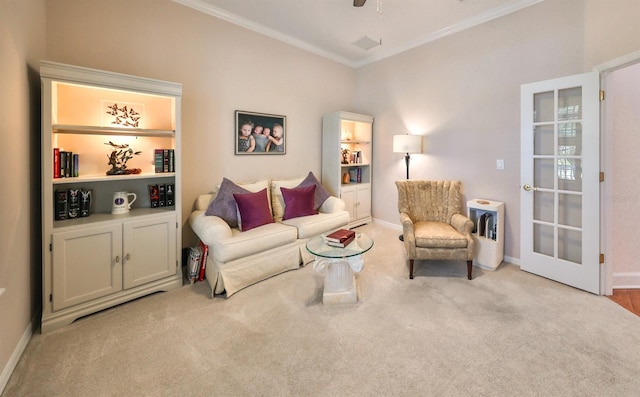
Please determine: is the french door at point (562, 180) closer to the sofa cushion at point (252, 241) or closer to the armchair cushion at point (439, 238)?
the armchair cushion at point (439, 238)

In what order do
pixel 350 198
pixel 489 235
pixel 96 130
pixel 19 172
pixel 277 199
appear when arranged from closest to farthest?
pixel 19 172 < pixel 96 130 < pixel 489 235 < pixel 277 199 < pixel 350 198

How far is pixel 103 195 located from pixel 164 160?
628mm

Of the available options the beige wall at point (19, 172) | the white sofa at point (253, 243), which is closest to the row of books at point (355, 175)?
the white sofa at point (253, 243)

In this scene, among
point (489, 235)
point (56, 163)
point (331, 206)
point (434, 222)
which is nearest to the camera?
point (56, 163)

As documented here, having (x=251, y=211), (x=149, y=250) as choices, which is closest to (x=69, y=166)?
(x=149, y=250)

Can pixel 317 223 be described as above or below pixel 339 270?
above

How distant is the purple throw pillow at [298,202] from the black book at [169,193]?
124 centimetres

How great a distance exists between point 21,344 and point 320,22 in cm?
414

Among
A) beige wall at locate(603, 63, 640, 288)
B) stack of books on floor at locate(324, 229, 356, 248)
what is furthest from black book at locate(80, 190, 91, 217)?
beige wall at locate(603, 63, 640, 288)

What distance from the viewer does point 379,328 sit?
208cm

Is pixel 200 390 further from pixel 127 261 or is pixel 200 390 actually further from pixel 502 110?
pixel 502 110

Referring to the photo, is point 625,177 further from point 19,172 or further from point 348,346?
point 19,172

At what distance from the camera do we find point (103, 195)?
264 cm

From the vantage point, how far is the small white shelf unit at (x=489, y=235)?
314cm
